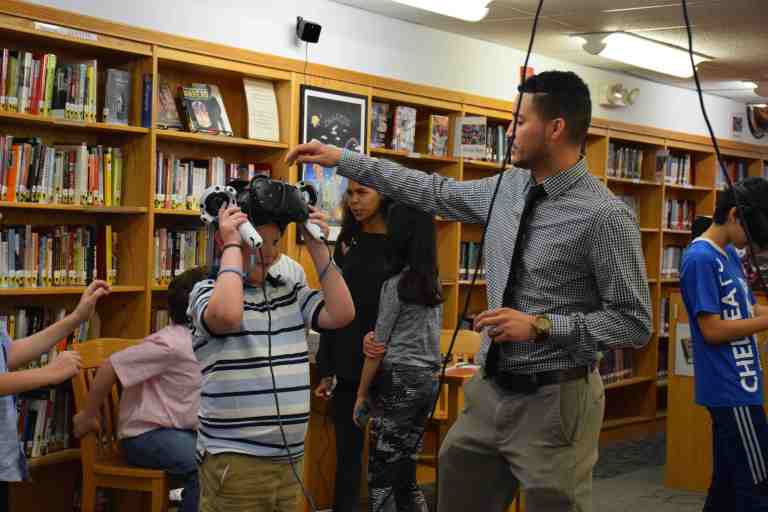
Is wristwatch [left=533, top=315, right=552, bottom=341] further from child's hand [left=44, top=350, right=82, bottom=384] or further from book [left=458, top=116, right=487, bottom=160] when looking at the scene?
book [left=458, top=116, right=487, bottom=160]

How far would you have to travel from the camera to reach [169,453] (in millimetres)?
3906

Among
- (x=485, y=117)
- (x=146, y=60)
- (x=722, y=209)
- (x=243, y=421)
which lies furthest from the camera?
(x=485, y=117)

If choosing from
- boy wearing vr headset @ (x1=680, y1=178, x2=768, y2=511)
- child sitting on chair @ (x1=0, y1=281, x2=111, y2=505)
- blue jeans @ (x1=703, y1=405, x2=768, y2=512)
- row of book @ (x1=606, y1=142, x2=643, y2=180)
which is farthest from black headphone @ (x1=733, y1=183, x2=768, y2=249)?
row of book @ (x1=606, y1=142, x2=643, y2=180)

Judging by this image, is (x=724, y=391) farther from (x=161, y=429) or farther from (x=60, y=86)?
(x=60, y=86)

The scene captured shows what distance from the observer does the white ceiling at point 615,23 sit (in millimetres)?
5551

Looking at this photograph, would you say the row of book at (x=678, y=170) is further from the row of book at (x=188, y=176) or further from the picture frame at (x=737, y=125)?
the row of book at (x=188, y=176)

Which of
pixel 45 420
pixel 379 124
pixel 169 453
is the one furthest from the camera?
pixel 379 124

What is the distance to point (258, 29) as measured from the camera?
17.0ft

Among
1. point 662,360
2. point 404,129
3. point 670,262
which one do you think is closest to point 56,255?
point 404,129

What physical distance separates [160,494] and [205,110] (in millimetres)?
1977

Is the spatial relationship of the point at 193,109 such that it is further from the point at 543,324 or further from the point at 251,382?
the point at 543,324

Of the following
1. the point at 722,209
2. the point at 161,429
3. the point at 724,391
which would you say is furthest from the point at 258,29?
the point at 724,391

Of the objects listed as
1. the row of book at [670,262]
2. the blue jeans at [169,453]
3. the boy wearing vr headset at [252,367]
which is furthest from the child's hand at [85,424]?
the row of book at [670,262]

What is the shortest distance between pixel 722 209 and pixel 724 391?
2.10 feet
